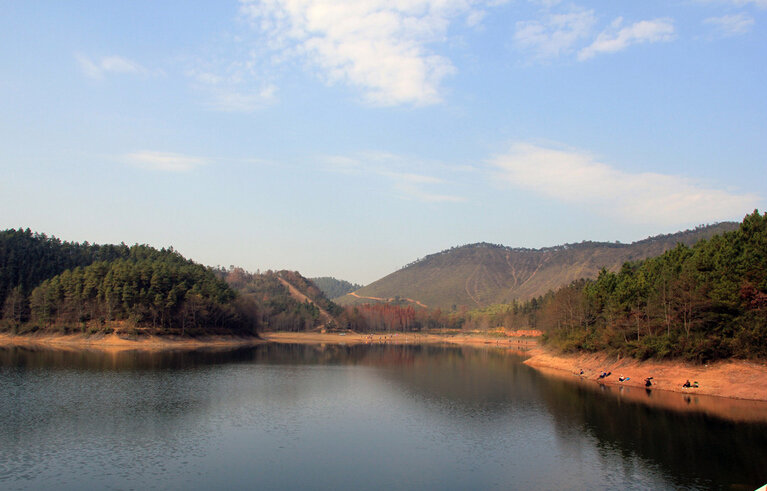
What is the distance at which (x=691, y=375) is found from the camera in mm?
51062

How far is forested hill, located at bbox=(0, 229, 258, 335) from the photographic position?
342ft

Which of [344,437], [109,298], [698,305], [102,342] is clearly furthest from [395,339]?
[344,437]

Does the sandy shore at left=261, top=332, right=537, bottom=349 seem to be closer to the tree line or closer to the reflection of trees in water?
the tree line

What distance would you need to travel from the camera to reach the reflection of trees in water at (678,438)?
2655 cm

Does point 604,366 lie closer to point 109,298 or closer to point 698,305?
point 698,305

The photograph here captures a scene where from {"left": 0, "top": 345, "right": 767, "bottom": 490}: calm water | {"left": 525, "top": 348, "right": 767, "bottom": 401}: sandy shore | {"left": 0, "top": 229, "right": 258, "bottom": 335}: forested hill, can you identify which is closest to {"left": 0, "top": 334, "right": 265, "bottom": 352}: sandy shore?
{"left": 0, "top": 229, "right": 258, "bottom": 335}: forested hill

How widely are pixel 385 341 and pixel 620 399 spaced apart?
12795 cm

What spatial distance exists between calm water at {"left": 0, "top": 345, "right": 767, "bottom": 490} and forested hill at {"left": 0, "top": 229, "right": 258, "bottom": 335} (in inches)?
1873

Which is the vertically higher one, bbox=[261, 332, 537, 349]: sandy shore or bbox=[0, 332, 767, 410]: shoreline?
bbox=[0, 332, 767, 410]: shoreline

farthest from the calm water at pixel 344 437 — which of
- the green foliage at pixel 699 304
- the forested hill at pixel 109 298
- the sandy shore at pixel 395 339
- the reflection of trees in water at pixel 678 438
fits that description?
the sandy shore at pixel 395 339

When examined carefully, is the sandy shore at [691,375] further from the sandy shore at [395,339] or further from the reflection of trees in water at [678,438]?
the sandy shore at [395,339]

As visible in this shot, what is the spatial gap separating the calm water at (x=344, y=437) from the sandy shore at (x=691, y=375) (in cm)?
605

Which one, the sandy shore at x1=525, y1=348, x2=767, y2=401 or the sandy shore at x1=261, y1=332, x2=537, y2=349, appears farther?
the sandy shore at x1=261, y1=332, x2=537, y2=349

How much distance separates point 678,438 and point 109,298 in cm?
10170
